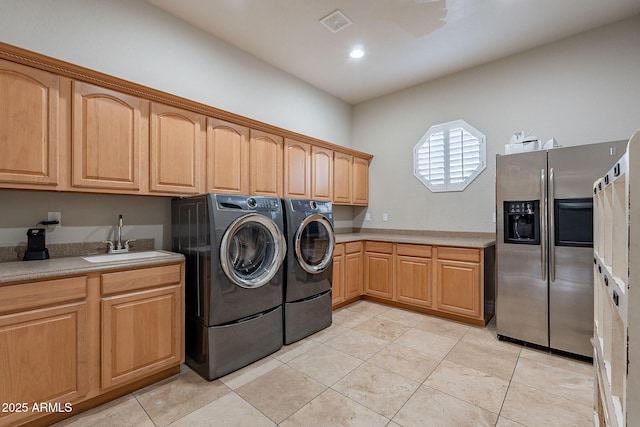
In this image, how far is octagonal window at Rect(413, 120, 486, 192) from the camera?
372 centimetres

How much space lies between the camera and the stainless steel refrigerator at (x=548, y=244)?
242 cm

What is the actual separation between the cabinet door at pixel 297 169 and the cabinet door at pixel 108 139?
5.01 feet

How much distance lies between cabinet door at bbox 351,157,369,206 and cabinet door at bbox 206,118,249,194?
194 centimetres

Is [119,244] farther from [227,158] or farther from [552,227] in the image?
[552,227]

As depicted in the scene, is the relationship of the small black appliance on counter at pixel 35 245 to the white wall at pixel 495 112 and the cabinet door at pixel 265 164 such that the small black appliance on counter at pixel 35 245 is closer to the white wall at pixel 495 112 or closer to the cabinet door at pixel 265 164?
the cabinet door at pixel 265 164

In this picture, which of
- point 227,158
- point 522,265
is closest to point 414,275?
point 522,265

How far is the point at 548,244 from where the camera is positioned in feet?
8.51

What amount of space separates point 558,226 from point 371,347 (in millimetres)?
1944

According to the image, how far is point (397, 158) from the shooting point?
175 inches

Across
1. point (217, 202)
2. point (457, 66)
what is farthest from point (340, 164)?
point (217, 202)

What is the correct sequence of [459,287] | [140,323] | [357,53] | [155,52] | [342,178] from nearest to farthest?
[140,323] < [155,52] < [459,287] < [357,53] < [342,178]

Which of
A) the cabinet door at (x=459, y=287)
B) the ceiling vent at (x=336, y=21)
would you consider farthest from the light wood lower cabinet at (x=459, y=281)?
the ceiling vent at (x=336, y=21)

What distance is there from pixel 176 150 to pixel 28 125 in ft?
2.96

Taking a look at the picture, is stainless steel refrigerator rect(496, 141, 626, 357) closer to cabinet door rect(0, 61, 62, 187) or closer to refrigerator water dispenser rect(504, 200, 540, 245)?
refrigerator water dispenser rect(504, 200, 540, 245)
